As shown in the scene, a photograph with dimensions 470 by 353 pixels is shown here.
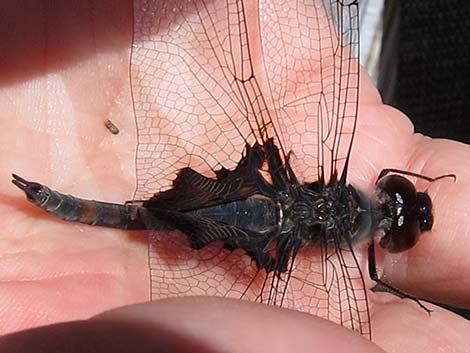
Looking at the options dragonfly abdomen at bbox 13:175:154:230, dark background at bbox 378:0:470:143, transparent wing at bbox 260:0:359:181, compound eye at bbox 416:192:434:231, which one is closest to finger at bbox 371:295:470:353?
compound eye at bbox 416:192:434:231

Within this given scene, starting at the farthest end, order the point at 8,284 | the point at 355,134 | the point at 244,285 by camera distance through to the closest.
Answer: the point at 355,134, the point at 244,285, the point at 8,284

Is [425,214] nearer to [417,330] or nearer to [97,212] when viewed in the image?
[417,330]

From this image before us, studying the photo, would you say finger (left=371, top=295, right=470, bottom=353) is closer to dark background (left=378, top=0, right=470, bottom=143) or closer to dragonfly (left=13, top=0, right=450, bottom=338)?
dragonfly (left=13, top=0, right=450, bottom=338)

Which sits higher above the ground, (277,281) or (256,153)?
(256,153)

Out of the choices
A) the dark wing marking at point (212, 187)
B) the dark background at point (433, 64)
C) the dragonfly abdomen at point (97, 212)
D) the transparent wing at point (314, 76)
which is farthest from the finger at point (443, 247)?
the dark background at point (433, 64)

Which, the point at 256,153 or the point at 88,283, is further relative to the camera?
the point at 256,153

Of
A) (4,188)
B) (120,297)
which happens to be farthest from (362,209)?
(4,188)

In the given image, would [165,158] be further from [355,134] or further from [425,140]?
[425,140]

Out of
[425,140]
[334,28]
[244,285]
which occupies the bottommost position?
[244,285]
